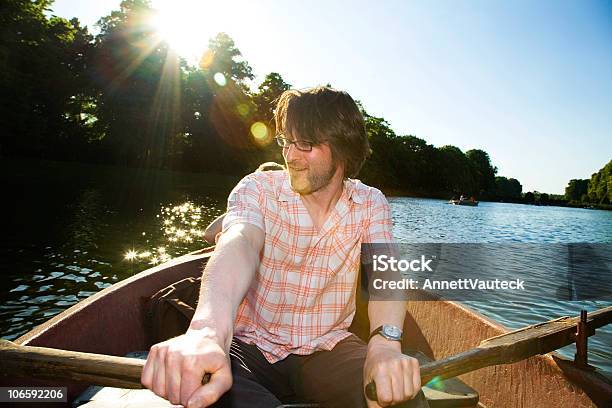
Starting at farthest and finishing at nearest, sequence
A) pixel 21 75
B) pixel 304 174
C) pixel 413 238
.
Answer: pixel 21 75
pixel 413 238
pixel 304 174

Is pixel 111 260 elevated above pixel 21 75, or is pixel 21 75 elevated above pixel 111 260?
Result: pixel 21 75

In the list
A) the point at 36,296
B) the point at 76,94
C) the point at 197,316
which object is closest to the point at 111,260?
the point at 36,296

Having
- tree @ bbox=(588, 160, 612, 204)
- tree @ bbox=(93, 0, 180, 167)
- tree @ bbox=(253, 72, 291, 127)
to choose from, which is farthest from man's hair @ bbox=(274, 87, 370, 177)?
tree @ bbox=(588, 160, 612, 204)

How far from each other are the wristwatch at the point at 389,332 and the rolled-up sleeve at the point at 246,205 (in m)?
0.80

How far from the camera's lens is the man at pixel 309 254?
6.70 feet

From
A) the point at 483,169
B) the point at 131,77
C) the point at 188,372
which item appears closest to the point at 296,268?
the point at 188,372

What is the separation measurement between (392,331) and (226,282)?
2.68 feet

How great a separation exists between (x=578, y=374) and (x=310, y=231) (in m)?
2.00

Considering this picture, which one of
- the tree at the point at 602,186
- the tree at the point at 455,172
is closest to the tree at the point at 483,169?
the tree at the point at 455,172

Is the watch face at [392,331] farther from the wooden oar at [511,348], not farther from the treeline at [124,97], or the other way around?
the treeline at [124,97]

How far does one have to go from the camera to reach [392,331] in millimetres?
1866

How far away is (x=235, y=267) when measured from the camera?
1.68 m

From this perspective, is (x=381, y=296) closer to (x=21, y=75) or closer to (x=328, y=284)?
(x=328, y=284)

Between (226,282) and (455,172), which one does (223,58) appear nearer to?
(226,282)
